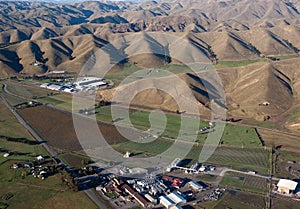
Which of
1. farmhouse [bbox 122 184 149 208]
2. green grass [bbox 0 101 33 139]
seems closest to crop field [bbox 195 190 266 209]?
farmhouse [bbox 122 184 149 208]

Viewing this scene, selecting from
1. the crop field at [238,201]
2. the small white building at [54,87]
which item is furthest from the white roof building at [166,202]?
the small white building at [54,87]

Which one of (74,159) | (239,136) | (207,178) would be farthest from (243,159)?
(74,159)

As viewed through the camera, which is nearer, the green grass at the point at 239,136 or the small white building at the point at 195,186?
the small white building at the point at 195,186

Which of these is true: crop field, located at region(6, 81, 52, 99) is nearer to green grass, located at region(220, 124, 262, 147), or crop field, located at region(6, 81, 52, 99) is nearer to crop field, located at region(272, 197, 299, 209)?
green grass, located at region(220, 124, 262, 147)

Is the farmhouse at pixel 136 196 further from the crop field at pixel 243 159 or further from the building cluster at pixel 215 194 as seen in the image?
the crop field at pixel 243 159

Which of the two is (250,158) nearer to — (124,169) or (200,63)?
(124,169)

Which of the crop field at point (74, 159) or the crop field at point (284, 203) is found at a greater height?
the crop field at point (284, 203)
